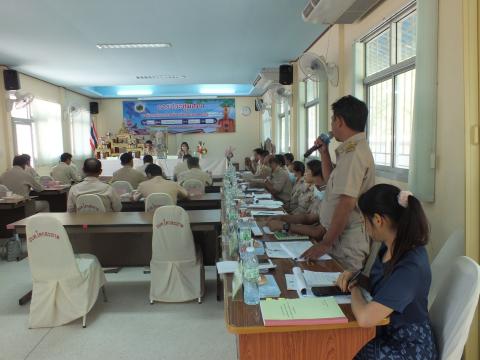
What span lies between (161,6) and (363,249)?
3.52 meters

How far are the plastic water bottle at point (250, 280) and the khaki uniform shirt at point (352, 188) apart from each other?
654 millimetres

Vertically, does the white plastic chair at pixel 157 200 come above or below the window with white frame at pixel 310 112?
below

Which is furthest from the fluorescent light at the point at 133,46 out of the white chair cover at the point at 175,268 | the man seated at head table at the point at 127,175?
the white chair cover at the point at 175,268

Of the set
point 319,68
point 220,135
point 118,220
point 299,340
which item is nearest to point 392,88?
point 319,68

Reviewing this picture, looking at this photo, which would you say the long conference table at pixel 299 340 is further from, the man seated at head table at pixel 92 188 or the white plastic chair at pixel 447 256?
the man seated at head table at pixel 92 188

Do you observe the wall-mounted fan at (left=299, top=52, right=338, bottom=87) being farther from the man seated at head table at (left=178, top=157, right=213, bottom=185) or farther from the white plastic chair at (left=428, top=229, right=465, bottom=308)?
the white plastic chair at (left=428, top=229, right=465, bottom=308)

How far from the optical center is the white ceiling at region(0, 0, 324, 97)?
4395 mm

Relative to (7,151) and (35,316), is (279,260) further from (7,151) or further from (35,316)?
(7,151)

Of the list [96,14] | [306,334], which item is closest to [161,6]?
[96,14]

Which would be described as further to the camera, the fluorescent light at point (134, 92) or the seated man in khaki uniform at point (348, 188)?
the fluorescent light at point (134, 92)


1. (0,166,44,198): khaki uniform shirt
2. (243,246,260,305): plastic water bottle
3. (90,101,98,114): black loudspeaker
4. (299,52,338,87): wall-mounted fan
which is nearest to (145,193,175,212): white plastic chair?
(243,246,260,305): plastic water bottle

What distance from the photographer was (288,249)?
218 cm

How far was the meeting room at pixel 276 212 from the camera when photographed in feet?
4.67

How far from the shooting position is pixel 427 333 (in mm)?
1402
